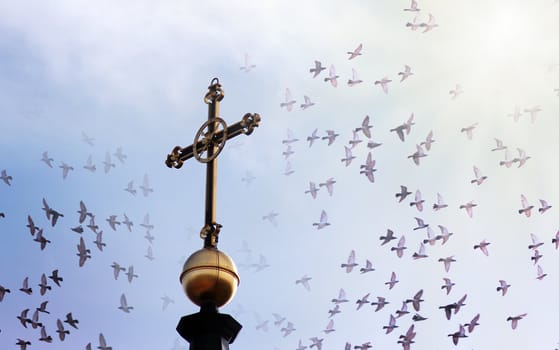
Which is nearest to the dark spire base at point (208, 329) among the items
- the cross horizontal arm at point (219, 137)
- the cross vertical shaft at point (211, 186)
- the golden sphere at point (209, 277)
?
the golden sphere at point (209, 277)

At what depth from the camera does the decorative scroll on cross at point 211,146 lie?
11.1 metres

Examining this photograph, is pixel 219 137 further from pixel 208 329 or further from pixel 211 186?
pixel 208 329

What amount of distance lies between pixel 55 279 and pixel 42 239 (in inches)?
36.8

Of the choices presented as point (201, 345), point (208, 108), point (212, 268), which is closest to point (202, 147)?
point (208, 108)

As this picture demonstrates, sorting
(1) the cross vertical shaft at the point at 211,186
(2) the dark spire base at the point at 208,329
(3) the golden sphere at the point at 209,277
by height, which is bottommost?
(2) the dark spire base at the point at 208,329

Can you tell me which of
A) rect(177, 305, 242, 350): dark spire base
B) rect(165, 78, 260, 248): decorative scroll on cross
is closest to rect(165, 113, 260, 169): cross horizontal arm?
rect(165, 78, 260, 248): decorative scroll on cross

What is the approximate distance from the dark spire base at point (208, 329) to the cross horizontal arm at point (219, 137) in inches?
90.7

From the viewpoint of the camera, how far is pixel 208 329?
10297 mm

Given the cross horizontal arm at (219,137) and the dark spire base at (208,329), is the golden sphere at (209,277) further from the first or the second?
the cross horizontal arm at (219,137)

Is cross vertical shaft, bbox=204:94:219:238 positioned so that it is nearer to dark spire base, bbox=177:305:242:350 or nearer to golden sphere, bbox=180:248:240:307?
golden sphere, bbox=180:248:240:307

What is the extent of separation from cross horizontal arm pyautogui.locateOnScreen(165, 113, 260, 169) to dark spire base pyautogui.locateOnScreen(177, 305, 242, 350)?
2.30 metres

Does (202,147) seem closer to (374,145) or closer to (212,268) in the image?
(212,268)

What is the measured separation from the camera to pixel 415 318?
813 inches

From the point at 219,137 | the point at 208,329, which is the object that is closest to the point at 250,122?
the point at 219,137
